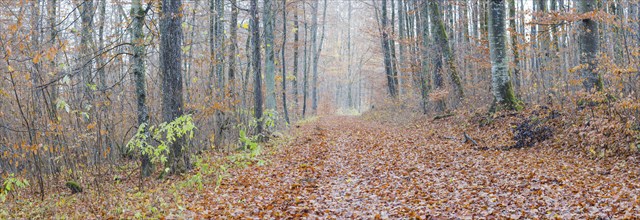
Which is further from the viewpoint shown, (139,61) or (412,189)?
(139,61)

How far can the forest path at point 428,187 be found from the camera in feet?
19.2

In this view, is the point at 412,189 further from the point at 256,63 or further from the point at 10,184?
the point at 256,63

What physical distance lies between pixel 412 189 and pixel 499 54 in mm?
8059

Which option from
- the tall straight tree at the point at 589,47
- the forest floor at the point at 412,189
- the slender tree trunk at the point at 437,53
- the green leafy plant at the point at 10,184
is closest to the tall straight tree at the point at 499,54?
the tall straight tree at the point at 589,47

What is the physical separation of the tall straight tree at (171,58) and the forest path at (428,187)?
1800mm

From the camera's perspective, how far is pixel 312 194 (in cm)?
735

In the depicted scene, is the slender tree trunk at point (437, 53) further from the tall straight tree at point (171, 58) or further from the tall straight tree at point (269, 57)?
the tall straight tree at point (171, 58)

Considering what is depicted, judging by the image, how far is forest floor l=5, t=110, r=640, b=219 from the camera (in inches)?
231

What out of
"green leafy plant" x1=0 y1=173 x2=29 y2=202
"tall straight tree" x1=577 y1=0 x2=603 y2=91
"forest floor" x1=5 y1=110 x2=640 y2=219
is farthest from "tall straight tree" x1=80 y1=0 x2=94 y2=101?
"tall straight tree" x1=577 y1=0 x2=603 y2=91

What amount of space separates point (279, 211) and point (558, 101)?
836 cm

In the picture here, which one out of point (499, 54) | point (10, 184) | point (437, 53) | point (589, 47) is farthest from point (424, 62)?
point (10, 184)

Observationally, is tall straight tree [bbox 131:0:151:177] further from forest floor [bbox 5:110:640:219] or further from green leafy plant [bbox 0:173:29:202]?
green leafy plant [bbox 0:173:29:202]

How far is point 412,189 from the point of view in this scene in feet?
24.0

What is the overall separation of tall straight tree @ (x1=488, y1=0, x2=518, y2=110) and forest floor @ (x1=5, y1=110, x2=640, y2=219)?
3.40 m
